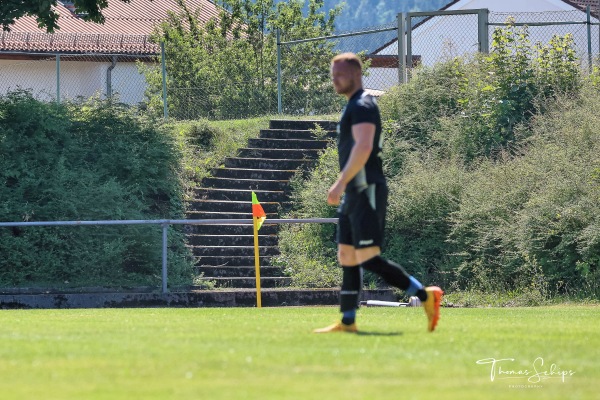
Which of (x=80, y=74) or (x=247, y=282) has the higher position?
(x=80, y=74)

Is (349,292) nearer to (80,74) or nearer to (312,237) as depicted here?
(312,237)

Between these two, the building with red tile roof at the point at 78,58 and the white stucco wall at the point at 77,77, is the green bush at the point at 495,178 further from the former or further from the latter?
the white stucco wall at the point at 77,77

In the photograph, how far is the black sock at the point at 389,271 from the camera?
320 inches

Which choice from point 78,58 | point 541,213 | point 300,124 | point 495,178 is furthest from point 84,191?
point 78,58

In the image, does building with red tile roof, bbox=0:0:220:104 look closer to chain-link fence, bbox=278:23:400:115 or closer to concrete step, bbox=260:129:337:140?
chain-link fence, bbox=278:23:400:115

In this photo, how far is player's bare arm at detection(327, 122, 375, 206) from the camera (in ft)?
25.8

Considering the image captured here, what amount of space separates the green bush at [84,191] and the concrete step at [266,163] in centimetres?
188

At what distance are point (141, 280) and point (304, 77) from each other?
12687mm

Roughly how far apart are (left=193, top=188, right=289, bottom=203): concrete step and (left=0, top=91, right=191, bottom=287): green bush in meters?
0.79

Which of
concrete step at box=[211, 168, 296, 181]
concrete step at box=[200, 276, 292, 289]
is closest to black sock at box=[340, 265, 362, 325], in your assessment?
concrete step at box=[200, 276, 292, 289]

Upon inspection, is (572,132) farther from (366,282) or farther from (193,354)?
(193,354)

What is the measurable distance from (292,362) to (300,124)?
19.0m

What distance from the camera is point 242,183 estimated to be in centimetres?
2323

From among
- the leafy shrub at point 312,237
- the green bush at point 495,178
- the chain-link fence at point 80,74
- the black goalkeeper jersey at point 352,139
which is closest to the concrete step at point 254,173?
the leafy shrub at point 312,237
